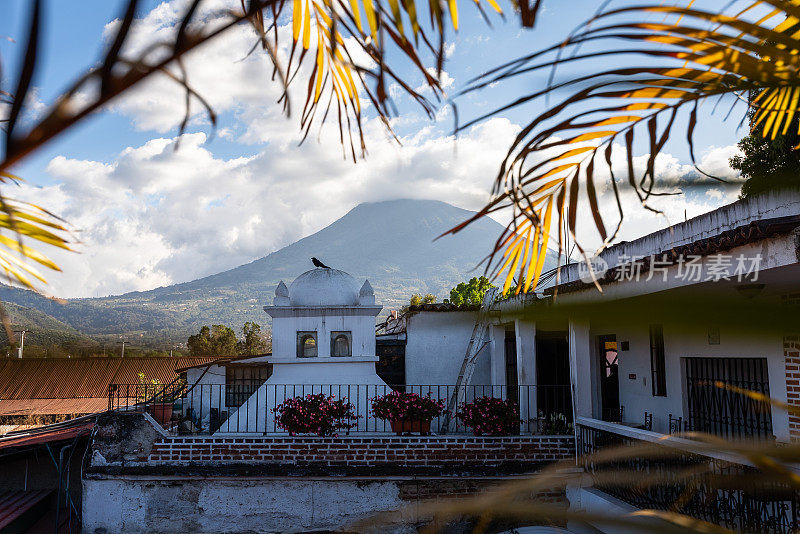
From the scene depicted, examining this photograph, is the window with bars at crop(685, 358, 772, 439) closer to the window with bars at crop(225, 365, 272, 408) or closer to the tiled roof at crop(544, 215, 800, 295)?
the tiled roof at crop(544, 215, 800, 295)

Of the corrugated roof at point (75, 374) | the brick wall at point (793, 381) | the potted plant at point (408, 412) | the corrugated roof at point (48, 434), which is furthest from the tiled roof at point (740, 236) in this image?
the corrugated roof at point (75, 374)

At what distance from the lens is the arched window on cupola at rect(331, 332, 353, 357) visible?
10531 millimetres

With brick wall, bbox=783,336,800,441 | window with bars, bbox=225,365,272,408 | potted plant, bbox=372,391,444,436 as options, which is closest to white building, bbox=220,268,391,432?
potted plant, bbox=372,391,444,436

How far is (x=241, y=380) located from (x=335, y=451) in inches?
203

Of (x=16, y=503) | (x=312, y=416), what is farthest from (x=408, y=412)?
(x=16, y=503)

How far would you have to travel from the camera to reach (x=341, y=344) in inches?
421

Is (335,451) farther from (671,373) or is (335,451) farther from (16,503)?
(16,503)

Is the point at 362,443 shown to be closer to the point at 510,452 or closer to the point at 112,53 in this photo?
the point at 510,452

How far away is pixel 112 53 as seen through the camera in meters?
0.38

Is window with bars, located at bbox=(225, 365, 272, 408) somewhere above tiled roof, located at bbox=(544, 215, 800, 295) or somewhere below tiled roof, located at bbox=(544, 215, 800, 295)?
below

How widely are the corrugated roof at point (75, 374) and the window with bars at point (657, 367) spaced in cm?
2011

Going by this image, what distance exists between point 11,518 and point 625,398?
890 cm

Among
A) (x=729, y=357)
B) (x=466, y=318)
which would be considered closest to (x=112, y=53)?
(x=466, y=318)

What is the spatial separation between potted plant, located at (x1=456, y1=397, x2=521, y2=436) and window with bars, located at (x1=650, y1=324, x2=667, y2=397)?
198 centimetres
